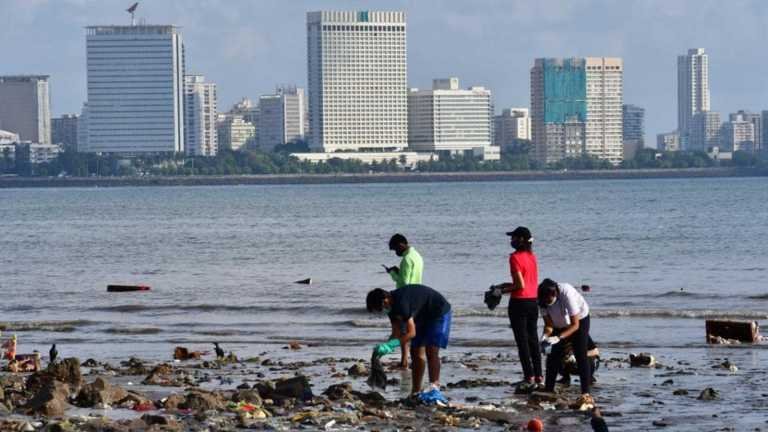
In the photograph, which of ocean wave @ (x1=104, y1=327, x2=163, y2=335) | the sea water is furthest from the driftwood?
ocean wave @ (x1=104, y1=327, x2=163, y2=335)

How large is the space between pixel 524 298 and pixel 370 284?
24314mm

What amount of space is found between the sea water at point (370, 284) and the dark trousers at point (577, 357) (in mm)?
378

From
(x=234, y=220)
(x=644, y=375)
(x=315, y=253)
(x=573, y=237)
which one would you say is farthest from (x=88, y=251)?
(x=644, y=375)

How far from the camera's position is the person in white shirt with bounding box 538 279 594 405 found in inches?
709

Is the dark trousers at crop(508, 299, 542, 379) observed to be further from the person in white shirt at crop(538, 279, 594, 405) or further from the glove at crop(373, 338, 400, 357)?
the glove at crop(373, 338, 400, 357)

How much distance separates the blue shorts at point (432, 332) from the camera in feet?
57.3

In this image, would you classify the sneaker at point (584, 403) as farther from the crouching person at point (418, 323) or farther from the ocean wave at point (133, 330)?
the ocean wave at point (133, 330)

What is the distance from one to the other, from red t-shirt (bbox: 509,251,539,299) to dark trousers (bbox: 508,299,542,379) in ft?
0.24

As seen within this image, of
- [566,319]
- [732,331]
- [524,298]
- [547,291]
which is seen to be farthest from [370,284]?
[547,291]

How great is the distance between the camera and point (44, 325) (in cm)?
3150

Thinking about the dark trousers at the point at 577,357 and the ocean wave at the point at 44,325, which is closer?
the dark trousers at the point at 577,357

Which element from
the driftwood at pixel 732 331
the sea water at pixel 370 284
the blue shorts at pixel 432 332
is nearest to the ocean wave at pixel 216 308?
the sea water at pixel 370 284

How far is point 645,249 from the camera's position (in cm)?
5872

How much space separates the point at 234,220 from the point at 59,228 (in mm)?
10880
